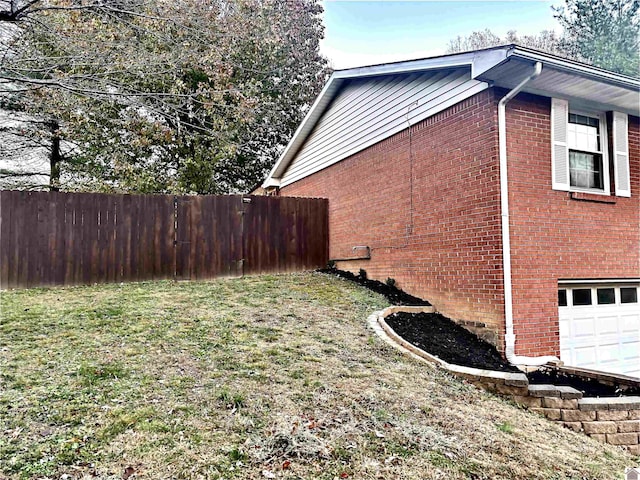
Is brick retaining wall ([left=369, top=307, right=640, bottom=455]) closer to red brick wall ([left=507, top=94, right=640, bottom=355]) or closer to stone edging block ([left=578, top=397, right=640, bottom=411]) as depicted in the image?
stone edging block ([left=578, top=397, right=640, bottom=411])

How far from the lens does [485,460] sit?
3.23 m

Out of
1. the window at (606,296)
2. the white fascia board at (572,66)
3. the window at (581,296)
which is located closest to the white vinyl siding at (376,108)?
the white fascia board at (572,66)

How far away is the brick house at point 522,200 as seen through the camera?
5902 millimetres

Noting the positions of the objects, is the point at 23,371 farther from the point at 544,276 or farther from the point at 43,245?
the point at 544,276

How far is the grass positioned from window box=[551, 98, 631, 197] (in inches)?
159

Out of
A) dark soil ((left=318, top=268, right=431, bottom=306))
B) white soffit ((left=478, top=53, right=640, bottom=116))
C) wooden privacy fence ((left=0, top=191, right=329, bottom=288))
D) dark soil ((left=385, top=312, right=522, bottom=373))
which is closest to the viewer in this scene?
dark soil ((left=385, top=312, right=522, bottom=373))

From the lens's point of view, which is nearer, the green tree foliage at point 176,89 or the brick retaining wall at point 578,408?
the brick retaining wall at point 578,408

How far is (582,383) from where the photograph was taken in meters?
5.38

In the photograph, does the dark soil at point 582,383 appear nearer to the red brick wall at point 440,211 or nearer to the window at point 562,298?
the red brick wall at point 440,211

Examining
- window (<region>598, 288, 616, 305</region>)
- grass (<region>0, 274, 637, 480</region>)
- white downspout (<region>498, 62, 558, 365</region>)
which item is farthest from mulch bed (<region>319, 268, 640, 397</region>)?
window (<region>598, 288, 616, 305</region>)

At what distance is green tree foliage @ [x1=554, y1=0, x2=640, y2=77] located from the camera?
19.2 m

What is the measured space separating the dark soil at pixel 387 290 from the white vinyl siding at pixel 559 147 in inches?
109

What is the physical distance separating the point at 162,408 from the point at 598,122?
7.46 m

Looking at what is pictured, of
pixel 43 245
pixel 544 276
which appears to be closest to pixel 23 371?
pixel 43 245
